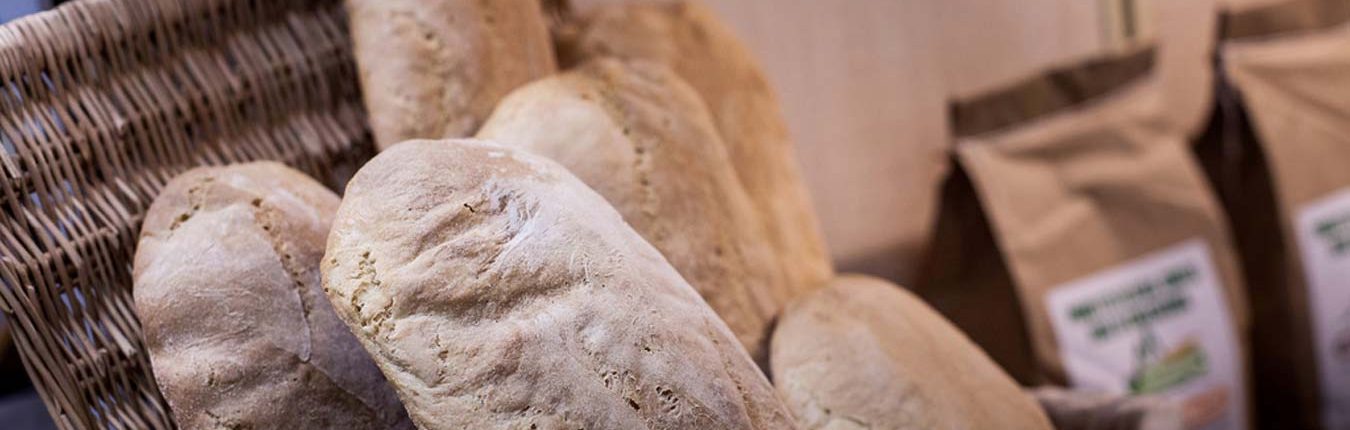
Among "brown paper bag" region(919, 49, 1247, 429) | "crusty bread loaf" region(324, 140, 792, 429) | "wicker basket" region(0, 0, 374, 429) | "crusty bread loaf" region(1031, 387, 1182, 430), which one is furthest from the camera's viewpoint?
"brown paper bag" region(919, 49, 1247, 429)

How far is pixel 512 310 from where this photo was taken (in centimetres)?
78

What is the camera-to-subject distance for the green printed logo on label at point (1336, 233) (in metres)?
1.69

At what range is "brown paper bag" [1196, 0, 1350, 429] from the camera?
1674 mm

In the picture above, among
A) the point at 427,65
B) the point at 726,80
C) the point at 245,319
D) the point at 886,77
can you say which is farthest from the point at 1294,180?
the point at 245,319

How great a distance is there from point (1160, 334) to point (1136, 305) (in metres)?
0.05

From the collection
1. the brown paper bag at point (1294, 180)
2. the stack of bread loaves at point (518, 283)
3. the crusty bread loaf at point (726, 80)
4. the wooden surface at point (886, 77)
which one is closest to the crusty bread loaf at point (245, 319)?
the stack of bread loaves at point (518, 283)

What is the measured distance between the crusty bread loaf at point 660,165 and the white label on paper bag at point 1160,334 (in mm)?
653

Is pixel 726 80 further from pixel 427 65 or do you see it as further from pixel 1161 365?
pixel 1161 365

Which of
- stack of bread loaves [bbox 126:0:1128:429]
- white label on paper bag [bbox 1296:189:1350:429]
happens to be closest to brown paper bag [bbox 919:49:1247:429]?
white label on paper bag [bbox 1296:189:1350:429]

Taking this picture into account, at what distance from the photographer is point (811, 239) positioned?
1.24 metres

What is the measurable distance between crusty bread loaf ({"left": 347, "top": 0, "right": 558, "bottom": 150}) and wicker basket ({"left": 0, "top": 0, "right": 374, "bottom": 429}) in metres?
0.08

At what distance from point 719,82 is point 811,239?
189mm

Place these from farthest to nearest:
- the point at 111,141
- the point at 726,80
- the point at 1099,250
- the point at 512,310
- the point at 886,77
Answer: the point at 886,77 < the point at 1099,250 < the point at 726,80 < the point at 111,141 < the point at 512,310

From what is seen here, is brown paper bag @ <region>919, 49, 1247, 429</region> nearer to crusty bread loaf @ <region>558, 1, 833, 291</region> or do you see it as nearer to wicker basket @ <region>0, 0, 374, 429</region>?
crusty bread loaf @ <region>558, 1, 833, 291</region>
